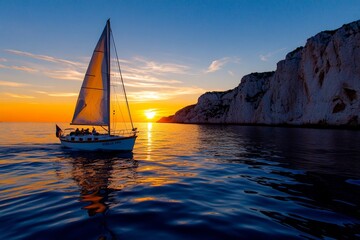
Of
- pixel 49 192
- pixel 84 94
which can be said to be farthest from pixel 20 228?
pixel 84 94

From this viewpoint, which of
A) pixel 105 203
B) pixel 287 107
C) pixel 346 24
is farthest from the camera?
pixel 287 107

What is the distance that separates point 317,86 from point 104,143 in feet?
262

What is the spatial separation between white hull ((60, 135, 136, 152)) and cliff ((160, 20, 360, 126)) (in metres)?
68.6

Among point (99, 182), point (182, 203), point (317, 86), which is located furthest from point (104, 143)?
point (317, 86)

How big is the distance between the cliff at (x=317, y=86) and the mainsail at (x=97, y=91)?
70.5 m

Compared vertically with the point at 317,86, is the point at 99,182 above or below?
below

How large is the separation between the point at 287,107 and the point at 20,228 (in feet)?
338

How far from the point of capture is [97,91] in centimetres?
2616

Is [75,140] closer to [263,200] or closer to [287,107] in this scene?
[263,200]

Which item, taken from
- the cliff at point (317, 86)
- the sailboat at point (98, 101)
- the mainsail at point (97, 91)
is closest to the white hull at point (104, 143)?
the sailboat at point (98, 101)

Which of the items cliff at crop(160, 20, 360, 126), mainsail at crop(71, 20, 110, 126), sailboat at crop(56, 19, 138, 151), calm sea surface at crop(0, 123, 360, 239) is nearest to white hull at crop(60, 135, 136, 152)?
sailboat at crop(56, 19, 138, 151)

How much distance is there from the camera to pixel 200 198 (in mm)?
9758

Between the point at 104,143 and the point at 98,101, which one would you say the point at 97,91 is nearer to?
the point at 98,101

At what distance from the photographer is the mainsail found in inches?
1029
